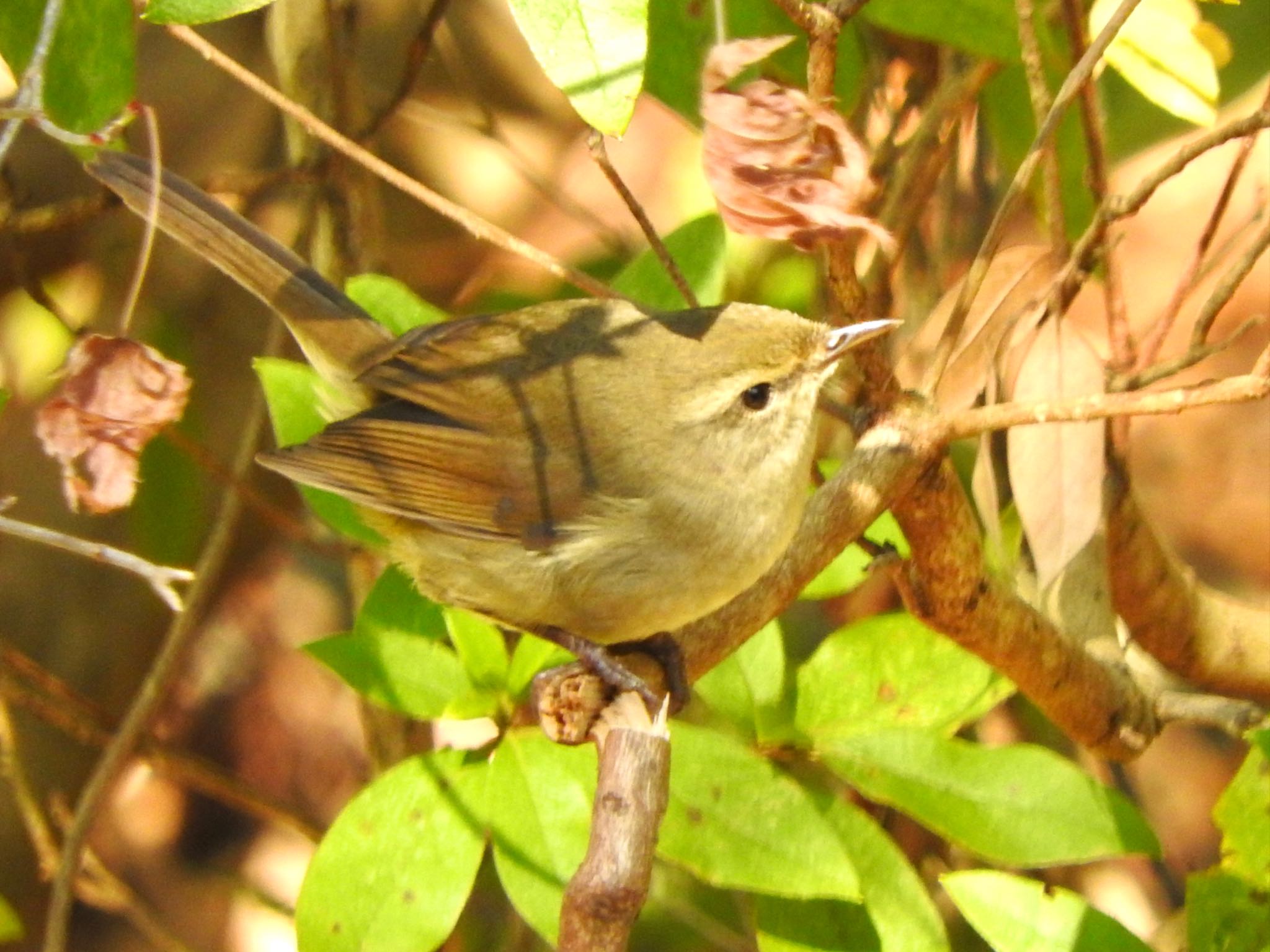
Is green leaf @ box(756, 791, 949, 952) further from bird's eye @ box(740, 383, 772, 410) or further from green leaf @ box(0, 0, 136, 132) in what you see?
green leaf @ box(0, 0, 136, 132)

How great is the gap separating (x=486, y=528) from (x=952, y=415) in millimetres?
1016

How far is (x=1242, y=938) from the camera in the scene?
200 centimetres

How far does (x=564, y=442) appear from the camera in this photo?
8.79 feet

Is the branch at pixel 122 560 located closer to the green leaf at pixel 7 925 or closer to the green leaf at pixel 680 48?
the green leaf at pixel 7 925

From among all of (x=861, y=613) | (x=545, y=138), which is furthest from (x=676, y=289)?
(x=545, y=138)

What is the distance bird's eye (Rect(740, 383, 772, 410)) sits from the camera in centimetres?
253

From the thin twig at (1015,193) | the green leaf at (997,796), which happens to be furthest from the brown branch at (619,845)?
the thin twig at (1015,193)

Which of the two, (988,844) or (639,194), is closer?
(988,844)

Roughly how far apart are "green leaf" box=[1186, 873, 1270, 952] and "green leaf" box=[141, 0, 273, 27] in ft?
5.77

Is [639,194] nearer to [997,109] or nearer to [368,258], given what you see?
[368,258]

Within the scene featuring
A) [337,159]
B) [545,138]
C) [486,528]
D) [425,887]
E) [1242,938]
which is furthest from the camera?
[545,138]

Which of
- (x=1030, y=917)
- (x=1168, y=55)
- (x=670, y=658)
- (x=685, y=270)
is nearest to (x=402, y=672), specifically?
(x=670, y=658)

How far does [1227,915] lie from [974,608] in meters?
0.55

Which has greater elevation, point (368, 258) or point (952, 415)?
point (952, 415)
